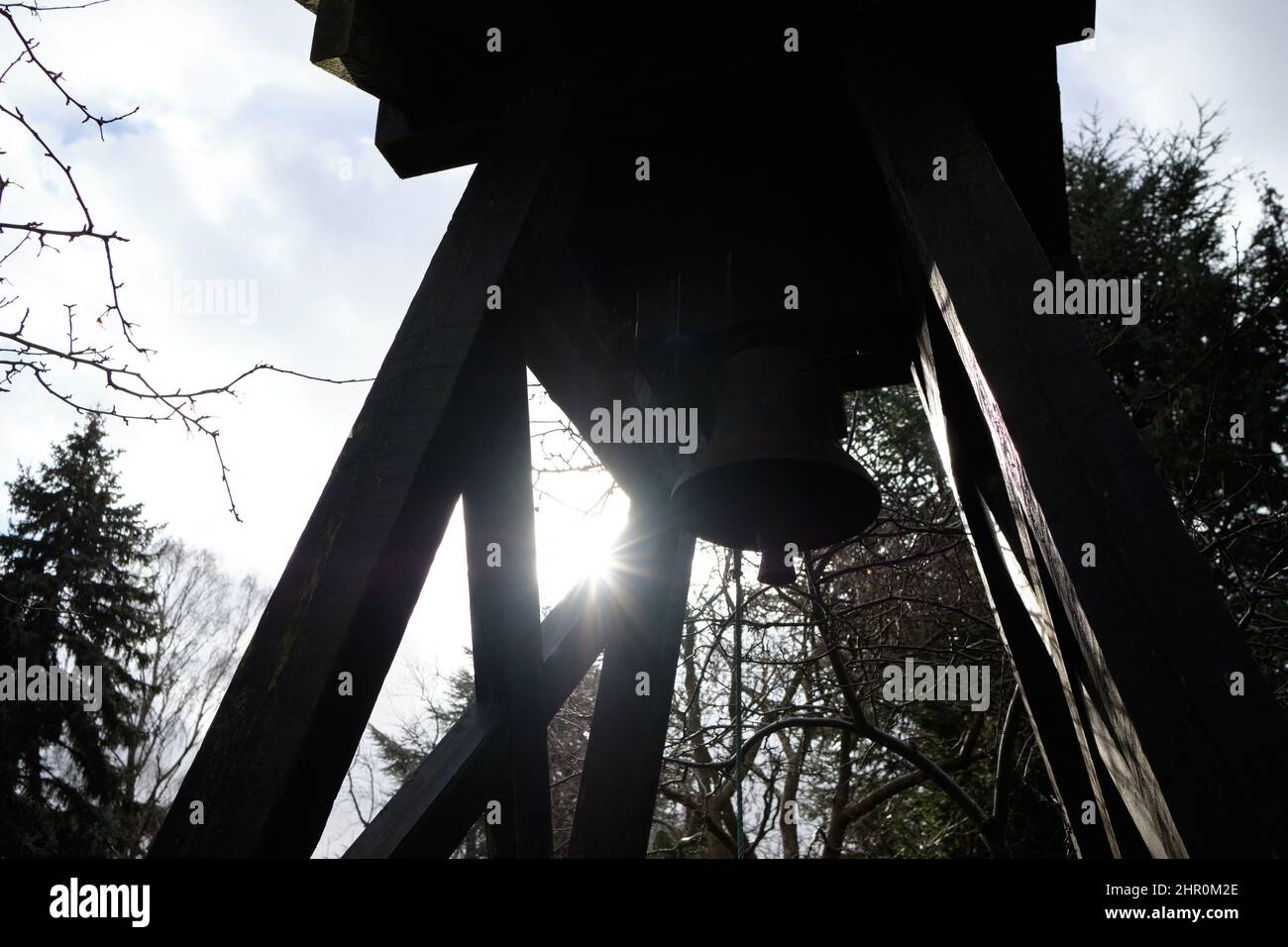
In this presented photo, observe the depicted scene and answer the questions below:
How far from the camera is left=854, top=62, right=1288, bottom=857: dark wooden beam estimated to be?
976mm

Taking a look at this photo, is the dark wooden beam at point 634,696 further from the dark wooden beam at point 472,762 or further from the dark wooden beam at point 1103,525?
the dark wooden beam at point 1103,525

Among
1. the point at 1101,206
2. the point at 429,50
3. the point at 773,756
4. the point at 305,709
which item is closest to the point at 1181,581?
the point at 305,709

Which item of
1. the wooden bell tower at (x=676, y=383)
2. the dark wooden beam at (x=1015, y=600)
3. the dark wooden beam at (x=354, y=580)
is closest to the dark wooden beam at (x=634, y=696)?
the wooden bell tower at (x=676, y=383)

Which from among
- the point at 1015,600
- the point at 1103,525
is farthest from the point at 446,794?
the point at 1015,600

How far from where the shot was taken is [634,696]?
2549 mm

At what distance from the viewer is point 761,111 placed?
6.77 ft

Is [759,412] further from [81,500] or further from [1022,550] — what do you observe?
[81,500]

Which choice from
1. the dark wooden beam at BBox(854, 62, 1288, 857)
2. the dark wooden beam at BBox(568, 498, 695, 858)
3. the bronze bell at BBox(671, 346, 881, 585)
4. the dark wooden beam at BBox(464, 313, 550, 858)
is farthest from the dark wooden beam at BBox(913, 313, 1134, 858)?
the dark wooden beam at BBox(464, 313, 550, 858)

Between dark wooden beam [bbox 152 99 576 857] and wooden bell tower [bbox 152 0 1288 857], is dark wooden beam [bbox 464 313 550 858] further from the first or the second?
dark wooden beam [bbox 152 99 576 857]

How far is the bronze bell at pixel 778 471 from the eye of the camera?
7.07 ft

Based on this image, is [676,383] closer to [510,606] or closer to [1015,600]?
[510,606]

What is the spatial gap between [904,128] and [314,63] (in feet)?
4.14

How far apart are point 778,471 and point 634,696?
842mm

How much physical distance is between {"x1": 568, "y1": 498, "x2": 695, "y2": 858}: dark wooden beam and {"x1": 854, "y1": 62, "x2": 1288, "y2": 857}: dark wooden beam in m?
1.25
